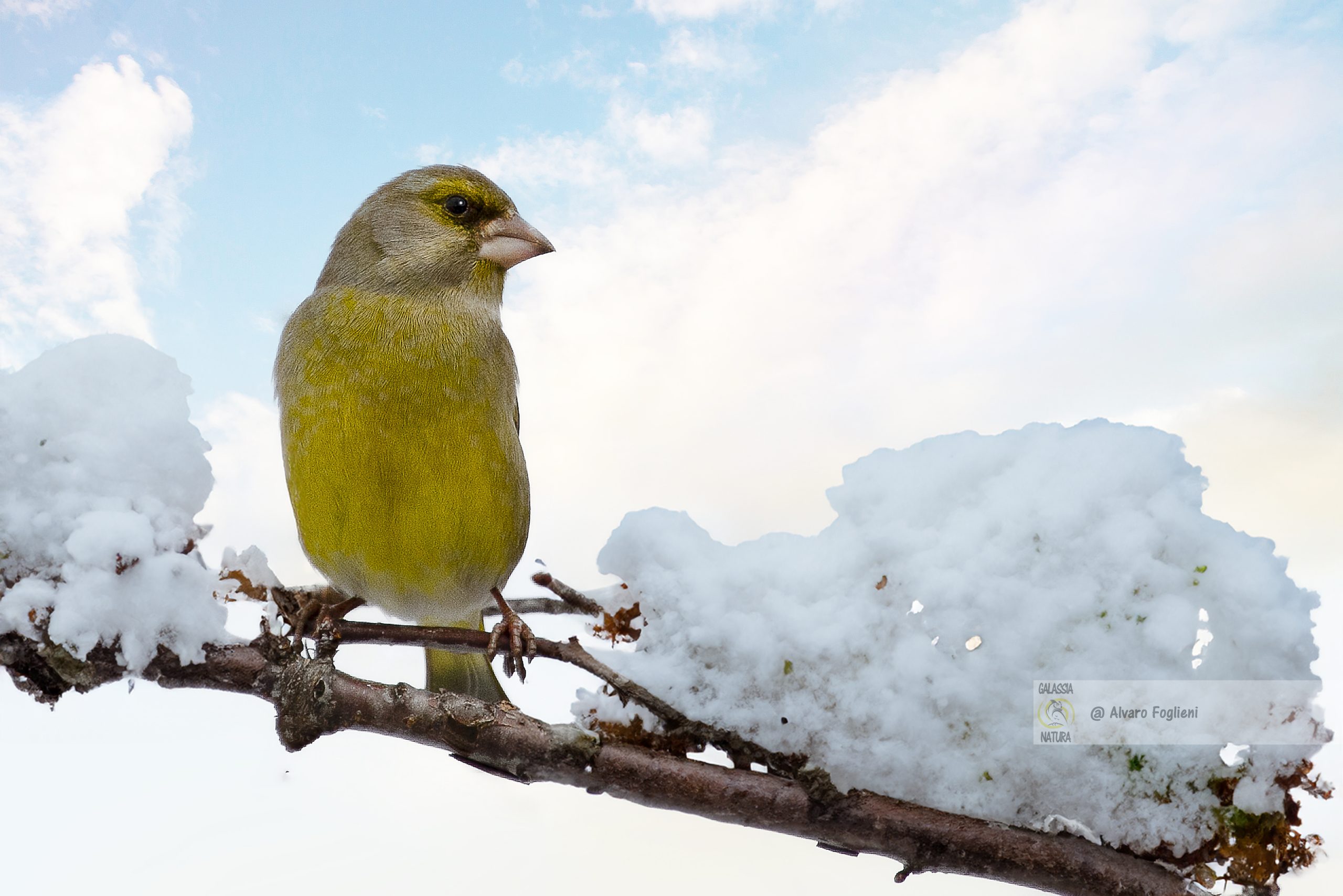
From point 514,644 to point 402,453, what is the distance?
1.55ft

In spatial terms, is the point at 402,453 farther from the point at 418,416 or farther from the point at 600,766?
the point at 600,766

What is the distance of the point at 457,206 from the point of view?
7.97 ft

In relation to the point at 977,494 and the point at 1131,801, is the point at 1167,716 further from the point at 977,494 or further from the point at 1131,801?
the point at 977,494

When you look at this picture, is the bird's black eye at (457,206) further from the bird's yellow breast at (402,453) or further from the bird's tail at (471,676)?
the bird's tail at (471,676)

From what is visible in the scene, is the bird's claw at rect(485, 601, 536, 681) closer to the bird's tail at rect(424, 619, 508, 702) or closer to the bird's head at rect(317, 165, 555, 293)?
the bird's tail at rect(424, 619, 508, 702)

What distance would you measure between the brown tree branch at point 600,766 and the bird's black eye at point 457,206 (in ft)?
3.67

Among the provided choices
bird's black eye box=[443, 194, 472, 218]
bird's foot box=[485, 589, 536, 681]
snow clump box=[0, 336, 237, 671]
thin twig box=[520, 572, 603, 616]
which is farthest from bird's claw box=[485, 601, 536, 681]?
bird's black eye box=[443, 194, 472, 218]

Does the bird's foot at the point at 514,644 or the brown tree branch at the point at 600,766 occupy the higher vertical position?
the bird's foot at the point at 514,644

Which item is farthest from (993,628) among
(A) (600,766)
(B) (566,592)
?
(B) (566,592)

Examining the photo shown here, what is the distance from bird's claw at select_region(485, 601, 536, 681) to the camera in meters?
1.95

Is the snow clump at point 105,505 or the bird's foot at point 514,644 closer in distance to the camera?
the snow clump at point 105,505

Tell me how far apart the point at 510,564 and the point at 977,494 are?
3.57ft

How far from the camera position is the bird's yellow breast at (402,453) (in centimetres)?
208

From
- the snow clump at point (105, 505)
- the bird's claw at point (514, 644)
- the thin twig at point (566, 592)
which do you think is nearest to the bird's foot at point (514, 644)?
the bird's claw at point (514, 644)
